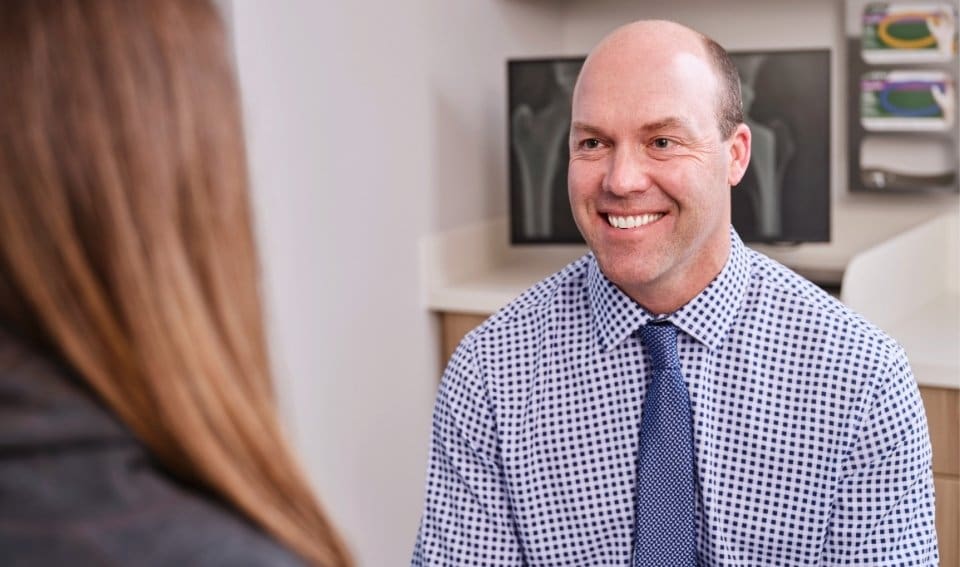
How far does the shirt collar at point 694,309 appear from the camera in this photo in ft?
4.82

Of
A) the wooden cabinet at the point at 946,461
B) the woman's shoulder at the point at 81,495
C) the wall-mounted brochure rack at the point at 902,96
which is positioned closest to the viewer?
the woman's shoulder at the point at 81,495

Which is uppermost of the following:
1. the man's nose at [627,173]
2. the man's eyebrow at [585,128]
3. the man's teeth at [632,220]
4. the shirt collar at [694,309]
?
the man's eyebrow at [585,128]

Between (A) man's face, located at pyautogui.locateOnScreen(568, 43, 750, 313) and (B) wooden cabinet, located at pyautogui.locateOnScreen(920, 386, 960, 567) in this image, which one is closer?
(A) man's face, located at pyautogui.locateOnScreen(568, 43, 750, 313)

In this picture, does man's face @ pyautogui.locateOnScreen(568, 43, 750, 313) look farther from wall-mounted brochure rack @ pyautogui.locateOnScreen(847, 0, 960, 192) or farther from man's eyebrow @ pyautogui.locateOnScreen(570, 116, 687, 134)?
wall-mounted brochure rack @ pyautogui.locateOnScreen(847, 0, 960, 192)

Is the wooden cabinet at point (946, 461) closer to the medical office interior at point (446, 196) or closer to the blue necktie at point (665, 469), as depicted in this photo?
the medical office interior at point (446, 196)

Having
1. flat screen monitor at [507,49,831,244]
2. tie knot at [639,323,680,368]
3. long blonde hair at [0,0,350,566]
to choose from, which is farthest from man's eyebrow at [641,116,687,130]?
flat screen monitor at [507,49,831,244]

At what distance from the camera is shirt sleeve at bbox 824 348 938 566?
4.55 ft

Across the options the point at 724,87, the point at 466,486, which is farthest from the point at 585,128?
the point at 466,486

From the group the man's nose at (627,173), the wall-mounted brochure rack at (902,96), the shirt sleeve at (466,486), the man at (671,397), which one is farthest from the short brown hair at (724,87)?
the wall-mounted brochure rack at (902,96)

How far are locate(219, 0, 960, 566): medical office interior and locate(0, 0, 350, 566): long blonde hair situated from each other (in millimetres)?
1444

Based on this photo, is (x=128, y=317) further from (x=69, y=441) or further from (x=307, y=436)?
(x=307, y=436)

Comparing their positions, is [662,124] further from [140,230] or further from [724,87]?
[140,230]

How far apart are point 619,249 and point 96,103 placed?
93 cm

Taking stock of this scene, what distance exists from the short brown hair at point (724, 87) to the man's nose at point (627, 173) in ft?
0.35
